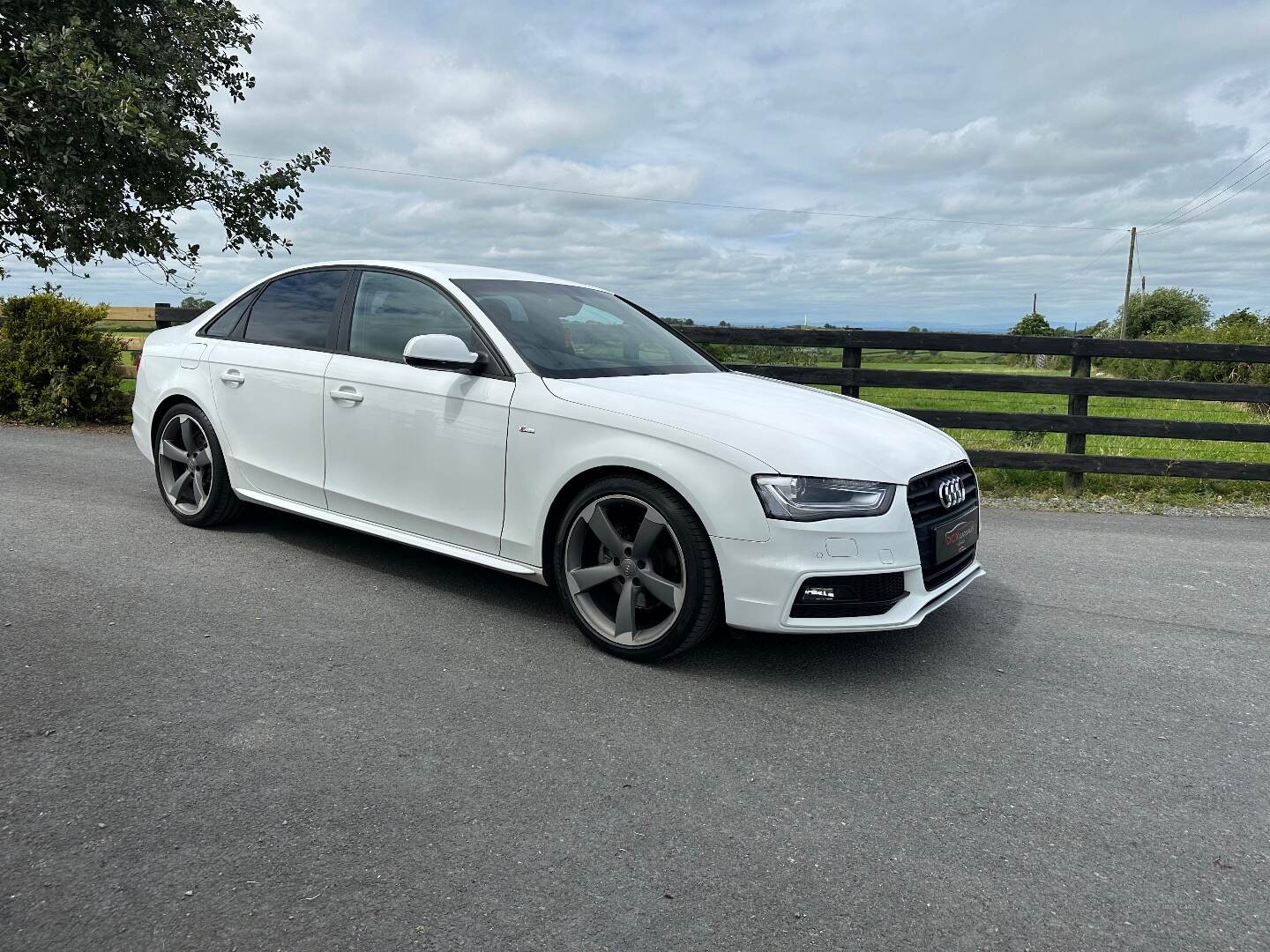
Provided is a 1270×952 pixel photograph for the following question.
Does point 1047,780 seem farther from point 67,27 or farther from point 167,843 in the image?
point 67,27

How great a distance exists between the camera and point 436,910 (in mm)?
2279

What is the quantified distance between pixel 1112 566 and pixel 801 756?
3589 millimetres

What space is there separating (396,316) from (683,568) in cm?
214

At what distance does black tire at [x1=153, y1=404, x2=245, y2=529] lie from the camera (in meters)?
5.58

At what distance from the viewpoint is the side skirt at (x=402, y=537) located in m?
4.25

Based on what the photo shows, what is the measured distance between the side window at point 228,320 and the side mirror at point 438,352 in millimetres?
1983

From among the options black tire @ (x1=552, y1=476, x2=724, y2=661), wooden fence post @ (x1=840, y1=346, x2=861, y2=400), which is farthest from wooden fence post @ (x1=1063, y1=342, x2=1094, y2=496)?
black tire @ (x1=552, y1=476, x2=724, y2=661)

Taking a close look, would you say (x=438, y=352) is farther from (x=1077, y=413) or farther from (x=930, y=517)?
(x=1077, y=413)

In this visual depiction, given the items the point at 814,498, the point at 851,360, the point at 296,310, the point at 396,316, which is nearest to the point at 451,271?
the point at 396,316

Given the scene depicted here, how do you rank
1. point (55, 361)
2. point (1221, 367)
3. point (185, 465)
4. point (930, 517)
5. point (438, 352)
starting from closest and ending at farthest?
point (930, 517) → point (438, 352) → point (185, 465) → point (55, 361) → point (1221, 367)

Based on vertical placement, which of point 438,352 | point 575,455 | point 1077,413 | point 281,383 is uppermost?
point 438,352

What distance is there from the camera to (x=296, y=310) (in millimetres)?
5293

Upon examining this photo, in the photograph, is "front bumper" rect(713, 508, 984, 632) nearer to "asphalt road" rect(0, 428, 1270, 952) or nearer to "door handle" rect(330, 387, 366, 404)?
"asphalt road" rect(0, 428, 1270, 952)

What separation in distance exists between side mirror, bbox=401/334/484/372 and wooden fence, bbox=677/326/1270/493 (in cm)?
435
